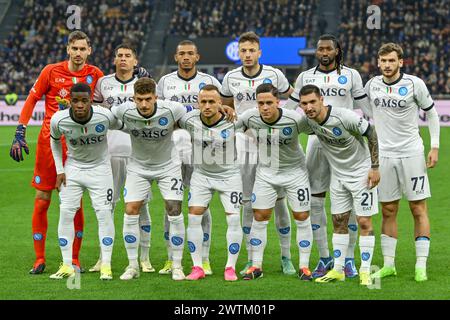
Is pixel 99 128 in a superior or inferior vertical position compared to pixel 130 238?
superior

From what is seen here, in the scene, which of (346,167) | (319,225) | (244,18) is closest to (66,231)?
(319,225)

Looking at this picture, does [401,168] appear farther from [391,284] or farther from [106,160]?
[106,160]

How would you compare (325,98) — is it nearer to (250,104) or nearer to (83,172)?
(250,104)

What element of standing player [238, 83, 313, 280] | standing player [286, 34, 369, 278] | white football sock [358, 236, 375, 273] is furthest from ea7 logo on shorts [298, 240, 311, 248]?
white football sock [358, 236, 375, 273]

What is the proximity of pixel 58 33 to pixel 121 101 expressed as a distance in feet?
104

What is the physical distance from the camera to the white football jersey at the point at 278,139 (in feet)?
27.4

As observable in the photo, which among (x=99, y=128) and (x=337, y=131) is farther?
(x=99, y=128)

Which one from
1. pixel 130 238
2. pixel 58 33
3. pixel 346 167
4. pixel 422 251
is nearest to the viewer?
pixel 346 167

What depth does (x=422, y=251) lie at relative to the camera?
334 inches

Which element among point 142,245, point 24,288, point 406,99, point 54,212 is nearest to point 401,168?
point 406,99

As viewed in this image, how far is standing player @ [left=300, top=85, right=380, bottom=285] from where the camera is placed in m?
8.06

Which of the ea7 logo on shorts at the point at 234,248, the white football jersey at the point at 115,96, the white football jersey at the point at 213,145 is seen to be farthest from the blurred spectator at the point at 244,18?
the ea7 logo on shorts at the point at 234,248

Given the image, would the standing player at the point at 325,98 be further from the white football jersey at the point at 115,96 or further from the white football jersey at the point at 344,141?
the white football jersey at the point at 115,96

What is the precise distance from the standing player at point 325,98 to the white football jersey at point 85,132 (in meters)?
1.92
